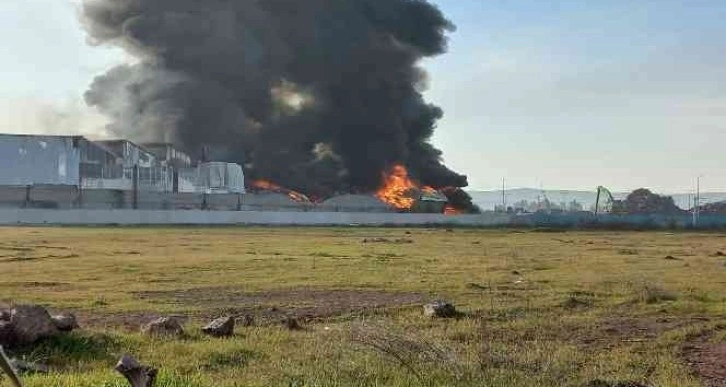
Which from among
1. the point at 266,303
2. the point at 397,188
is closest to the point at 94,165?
the point at 397,188

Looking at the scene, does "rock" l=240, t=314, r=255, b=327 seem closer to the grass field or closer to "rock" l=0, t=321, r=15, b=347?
the grass field

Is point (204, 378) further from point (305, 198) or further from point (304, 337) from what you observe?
point (305, 198)

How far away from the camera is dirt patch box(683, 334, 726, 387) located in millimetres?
11161

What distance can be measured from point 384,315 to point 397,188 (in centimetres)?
8006

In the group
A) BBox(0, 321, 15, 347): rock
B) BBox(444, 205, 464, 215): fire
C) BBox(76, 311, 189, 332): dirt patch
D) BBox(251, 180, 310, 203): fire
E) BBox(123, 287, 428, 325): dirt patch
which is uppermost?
BBox(251, 180, 310, 203): fire

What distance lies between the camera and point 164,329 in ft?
42.7

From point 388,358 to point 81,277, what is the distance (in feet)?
54.8

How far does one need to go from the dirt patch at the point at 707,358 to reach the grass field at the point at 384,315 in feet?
0.14

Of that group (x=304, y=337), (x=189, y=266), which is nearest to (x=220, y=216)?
(x=189, y=266)

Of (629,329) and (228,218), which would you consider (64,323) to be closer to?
(629,329)

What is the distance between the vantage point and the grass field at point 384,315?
990cm

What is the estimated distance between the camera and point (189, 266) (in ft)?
94.7

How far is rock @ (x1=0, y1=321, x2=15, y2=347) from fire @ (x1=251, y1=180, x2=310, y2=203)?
256 ft

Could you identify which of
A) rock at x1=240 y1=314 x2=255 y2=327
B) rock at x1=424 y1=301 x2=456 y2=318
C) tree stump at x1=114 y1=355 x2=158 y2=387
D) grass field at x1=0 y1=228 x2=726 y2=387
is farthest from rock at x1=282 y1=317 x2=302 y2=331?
tree stump at x1=114 y1=355 x2=158 y2=387
